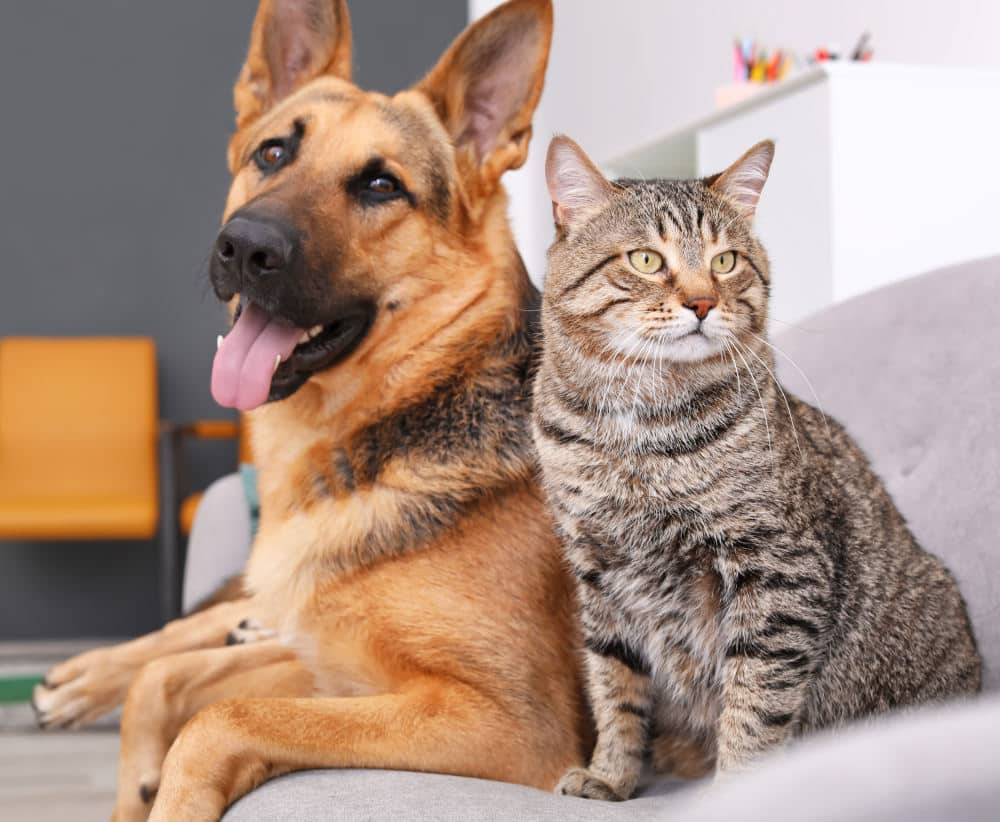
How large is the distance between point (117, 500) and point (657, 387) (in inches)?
175

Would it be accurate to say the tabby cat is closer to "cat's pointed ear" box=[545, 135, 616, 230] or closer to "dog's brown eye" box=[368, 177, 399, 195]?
"cat's pointed ear" box=[545, 135, 616, 230]

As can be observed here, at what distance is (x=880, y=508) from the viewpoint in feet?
4.48

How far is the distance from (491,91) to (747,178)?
1.95 feet

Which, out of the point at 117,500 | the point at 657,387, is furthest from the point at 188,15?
the point at 657,387

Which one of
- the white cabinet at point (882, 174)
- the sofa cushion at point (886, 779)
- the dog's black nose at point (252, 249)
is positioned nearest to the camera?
the sofa cushion at point (886, 779)

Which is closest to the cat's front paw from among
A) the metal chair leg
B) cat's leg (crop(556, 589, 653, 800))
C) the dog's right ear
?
cat's leg (crop(556, 589, 653, 800))

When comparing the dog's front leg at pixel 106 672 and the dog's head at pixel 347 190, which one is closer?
the dog's head at pixel 347 190

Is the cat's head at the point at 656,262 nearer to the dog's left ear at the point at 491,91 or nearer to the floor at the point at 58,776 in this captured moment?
the dog's left ear at the point at 491,91

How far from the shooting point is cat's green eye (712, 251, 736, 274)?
132 cm

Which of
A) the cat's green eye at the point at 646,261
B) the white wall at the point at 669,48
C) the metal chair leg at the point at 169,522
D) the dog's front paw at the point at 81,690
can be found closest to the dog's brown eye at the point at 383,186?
the cat's green eye at the point at 646,261

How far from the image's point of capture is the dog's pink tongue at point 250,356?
153 cm

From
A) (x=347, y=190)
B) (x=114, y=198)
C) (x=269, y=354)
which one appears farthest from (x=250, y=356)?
(x=114, y=198)

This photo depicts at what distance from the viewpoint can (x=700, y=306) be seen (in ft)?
3.98

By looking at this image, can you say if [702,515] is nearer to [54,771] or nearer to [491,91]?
[491,91]
